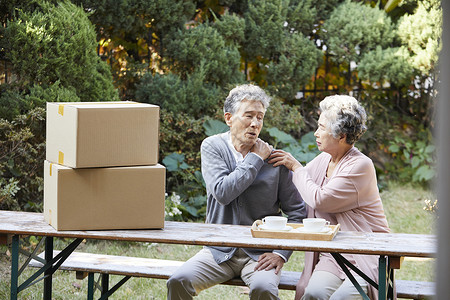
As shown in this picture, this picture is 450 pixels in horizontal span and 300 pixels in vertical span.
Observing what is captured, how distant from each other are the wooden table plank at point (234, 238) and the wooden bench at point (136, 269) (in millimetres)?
315

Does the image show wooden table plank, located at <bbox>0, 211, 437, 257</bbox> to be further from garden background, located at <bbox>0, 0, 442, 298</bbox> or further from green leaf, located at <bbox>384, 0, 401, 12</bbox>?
green leaf, located at <bbox>384, 0, 401, 12</bbox>

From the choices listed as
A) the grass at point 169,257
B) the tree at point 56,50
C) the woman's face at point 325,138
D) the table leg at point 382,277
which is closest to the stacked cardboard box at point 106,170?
the woman's face at point 325,138

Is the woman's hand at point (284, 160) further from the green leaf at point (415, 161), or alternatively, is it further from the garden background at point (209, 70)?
the green leaf at point (415, 161)

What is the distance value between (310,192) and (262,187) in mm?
311

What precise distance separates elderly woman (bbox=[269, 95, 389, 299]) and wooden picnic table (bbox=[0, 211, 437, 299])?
0.43ft

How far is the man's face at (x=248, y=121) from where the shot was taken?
314 cm

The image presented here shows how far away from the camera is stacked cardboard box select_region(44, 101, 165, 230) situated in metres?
2.73

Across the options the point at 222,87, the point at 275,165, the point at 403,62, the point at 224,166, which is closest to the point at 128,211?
the point at 224,166

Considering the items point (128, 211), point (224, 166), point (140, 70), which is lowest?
point (128, 211)

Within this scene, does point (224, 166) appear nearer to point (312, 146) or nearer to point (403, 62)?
point (312, 146)

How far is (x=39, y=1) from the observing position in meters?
5.23

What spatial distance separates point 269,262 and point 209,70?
13.2ft

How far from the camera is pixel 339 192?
9.47ft

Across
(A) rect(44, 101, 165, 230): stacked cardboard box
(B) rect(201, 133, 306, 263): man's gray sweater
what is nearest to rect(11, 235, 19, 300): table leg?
(A) rect(44, 101, 165, 230): stacked cardboard box
